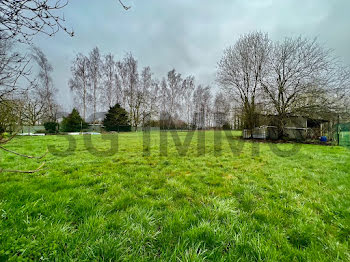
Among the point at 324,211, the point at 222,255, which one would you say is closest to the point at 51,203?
the point at 222,255

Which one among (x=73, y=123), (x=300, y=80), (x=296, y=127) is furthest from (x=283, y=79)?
(x=73, y=123)

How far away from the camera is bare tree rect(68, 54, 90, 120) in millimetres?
20047

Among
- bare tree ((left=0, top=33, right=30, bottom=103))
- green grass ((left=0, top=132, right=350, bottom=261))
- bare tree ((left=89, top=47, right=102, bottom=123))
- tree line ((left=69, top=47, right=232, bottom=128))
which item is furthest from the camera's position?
tree line ((left=69, top=47, right=232, bottom=128))

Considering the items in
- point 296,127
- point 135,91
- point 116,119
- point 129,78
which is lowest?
point 296,127

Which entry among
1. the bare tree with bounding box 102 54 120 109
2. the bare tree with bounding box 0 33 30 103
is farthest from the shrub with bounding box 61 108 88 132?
the bare tree with bounding box 0 33 30 103

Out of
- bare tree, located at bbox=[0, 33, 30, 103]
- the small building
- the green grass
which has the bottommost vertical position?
the green grass

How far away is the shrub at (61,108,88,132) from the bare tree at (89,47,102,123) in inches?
134

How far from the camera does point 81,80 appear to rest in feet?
68.8

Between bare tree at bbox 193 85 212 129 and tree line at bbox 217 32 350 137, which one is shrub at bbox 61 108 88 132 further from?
bare tree at bbox 193 85 212 129

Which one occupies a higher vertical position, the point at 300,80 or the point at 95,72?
the point at 95,72

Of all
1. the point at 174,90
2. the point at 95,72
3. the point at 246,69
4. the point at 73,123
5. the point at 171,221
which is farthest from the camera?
the point at 174,90

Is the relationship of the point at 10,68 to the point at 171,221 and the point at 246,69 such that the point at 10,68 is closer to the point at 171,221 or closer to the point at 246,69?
the point at 171,221

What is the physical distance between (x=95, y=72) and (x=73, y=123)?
9.58 meters

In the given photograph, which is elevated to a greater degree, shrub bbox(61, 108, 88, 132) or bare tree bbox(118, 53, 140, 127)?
bare tree bbox(118, 53, 140, 127)
